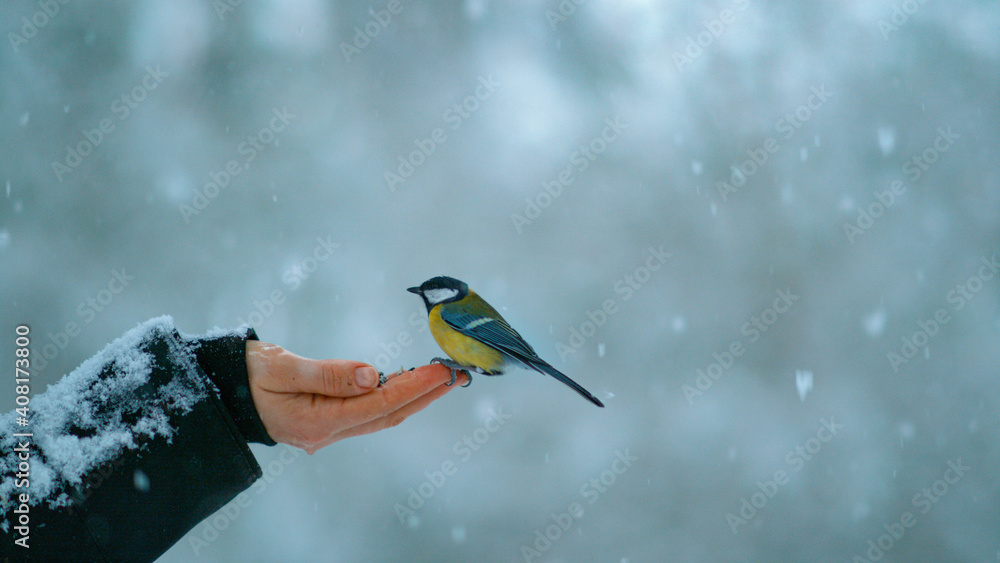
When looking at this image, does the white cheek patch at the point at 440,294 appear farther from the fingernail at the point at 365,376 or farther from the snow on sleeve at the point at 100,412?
the snow on sleeve at the point at 100,412

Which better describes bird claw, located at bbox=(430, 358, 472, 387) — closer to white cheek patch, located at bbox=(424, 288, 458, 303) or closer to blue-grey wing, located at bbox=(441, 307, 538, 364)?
blue-grey wing, located at bbox=(441, 307, 538, 364)

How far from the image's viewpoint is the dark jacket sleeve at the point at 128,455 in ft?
4.17

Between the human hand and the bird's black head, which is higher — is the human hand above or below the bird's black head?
below

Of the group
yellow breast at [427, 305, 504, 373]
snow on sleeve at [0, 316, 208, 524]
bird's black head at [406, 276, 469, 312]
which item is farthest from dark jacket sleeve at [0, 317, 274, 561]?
bird's black head at [406, 276, 469, 312]

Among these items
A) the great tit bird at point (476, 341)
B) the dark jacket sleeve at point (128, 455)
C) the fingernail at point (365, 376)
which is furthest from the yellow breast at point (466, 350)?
the dark jacket sleeve at point (128, 455)

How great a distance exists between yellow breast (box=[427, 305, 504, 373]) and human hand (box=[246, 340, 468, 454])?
221 mm

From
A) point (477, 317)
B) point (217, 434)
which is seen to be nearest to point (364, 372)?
point (217, 434)

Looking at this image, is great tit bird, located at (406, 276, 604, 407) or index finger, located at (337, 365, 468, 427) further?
great tit bird, located at (406, 276, 604, 407)

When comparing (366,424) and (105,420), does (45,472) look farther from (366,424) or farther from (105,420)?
(366,424)

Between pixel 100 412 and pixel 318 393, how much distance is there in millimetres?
683

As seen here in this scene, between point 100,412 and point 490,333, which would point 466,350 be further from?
point 100,412

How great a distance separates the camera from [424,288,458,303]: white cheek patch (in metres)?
2.67

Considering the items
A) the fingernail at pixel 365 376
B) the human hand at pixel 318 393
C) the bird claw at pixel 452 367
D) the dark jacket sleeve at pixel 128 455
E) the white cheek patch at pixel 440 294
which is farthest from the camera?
the white cheek patch at pixel 440 294

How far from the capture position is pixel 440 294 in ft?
8.79
